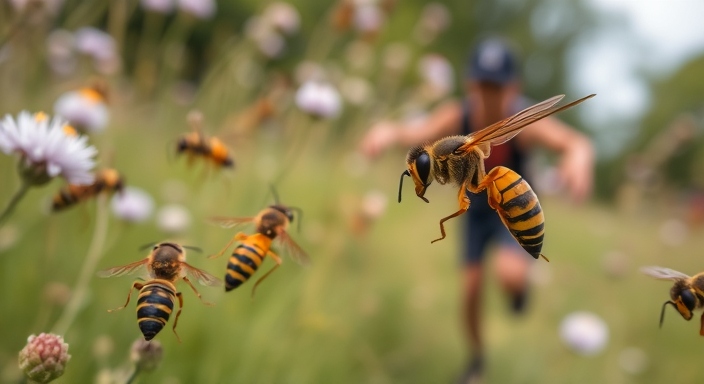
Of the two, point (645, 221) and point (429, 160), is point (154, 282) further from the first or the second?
point (645, 221)

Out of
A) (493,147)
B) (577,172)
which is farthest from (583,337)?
(493,147)

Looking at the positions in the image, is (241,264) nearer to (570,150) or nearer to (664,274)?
(664,274)

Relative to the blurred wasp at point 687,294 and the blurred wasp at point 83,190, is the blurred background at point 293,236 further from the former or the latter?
the blurred wasp at point 687,294

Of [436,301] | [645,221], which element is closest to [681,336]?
[436,301]

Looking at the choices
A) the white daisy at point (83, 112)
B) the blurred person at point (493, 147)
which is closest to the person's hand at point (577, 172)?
the blurred person at point (493, 147)

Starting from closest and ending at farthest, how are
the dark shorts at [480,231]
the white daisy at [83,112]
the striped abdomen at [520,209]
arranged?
1. the striped abdomen at [520,209]
2. the white daisy at [83,112]
3. the dark shorts at [480,231]
